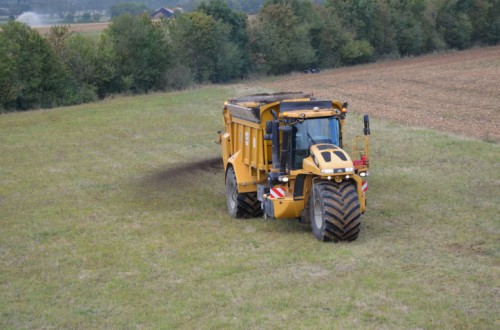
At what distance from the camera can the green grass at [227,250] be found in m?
11.2

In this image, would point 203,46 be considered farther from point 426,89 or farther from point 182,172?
point 182,172

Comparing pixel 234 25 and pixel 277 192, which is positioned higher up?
pixel 234 25

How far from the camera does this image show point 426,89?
138 feet

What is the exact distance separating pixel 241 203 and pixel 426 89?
88.8ft

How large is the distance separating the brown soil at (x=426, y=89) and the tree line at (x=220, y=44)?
10.8 feet

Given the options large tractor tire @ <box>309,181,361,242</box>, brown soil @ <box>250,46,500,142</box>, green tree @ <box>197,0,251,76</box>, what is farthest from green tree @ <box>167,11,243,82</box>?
large tractor tire @ <box>309,181,361,242</box>

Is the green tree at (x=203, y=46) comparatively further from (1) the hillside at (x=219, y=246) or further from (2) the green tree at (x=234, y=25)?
(1) the hillside at (x=219, y=246)

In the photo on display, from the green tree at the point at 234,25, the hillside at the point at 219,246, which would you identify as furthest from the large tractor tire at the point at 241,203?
the green tree at the point at 234,25

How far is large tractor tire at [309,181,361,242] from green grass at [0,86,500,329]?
0.31 metres

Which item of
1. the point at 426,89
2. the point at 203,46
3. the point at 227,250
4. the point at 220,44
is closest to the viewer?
the point at 227,250

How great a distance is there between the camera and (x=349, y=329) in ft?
33.8

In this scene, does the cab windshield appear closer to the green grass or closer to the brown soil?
the green grass

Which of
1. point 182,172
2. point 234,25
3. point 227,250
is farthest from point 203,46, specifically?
point 227,250

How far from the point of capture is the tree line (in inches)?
1742
